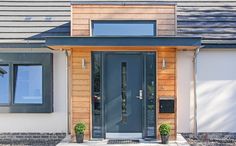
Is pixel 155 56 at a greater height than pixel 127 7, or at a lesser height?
lesser

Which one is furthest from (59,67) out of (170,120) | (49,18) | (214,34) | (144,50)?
(214,34)

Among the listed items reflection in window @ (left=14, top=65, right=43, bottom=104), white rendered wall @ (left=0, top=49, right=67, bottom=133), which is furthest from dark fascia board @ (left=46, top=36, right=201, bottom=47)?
reflection in window @ (left=14, top=65, right=43, bottom=104)

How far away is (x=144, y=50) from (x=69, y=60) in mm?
2168

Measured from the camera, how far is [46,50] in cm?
1120

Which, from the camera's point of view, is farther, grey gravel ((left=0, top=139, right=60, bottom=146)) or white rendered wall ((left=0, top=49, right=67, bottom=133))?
white rendered wall ((left=0, top=49, right=67, bottom=133))

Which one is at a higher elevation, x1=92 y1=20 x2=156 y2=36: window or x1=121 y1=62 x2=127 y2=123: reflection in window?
x1=92 y1=20 x2=156 y2=36: window

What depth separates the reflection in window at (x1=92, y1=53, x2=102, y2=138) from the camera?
34.0 ft

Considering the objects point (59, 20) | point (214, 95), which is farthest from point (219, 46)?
point (59, 20)

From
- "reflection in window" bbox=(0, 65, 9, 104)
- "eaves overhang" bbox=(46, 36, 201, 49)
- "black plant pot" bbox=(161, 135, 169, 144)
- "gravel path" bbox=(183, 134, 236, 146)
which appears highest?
"eaves overhang" bbox=(46, 36, 201, 49)

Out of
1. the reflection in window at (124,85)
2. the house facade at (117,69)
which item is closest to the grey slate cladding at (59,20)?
the house facade at (117,69)

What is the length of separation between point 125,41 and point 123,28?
52.4 inches

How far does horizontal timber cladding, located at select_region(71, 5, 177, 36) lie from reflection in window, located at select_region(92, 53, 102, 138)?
2.74ft

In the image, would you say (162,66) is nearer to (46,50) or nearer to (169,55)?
(169,55)

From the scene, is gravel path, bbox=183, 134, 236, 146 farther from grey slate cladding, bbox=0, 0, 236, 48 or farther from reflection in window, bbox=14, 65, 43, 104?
reflection in window, bbox=14, 65, 43, 104
